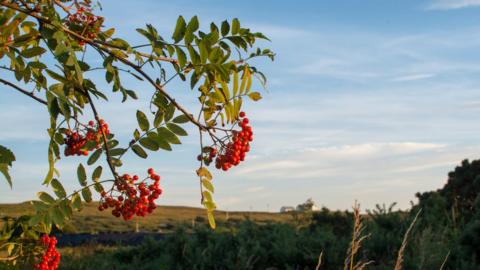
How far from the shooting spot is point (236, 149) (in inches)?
129

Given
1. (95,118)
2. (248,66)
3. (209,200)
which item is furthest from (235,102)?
(95,118)

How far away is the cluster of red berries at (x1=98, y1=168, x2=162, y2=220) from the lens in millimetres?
3277

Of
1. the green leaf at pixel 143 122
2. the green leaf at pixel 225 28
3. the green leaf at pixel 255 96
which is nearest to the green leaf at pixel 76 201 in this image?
the green leaf at pixel 143 122

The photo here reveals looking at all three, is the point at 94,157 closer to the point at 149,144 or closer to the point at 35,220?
the point at 149,144

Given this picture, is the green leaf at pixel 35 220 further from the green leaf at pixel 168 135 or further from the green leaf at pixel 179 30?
the green leaf at pixel 179 30

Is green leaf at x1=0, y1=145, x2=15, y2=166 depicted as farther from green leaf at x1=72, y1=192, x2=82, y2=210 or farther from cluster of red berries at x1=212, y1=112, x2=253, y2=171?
cluster of red berries at x1=212, y1=112, x2=253, y2=171

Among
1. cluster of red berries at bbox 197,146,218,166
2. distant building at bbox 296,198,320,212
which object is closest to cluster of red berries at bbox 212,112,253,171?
cluster of red berries at bbox 197,146,218,166

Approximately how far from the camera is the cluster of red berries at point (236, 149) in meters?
3.28

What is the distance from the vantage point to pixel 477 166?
1609cm

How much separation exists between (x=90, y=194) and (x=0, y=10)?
1340 millimetres

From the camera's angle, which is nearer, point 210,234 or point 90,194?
point 90,194

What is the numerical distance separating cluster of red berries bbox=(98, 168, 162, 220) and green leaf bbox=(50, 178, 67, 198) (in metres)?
0.27

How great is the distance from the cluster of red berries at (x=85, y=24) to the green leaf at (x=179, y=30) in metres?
0.76

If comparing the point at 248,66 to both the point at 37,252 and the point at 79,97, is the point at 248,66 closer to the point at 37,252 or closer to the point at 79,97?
the point at 79,97
